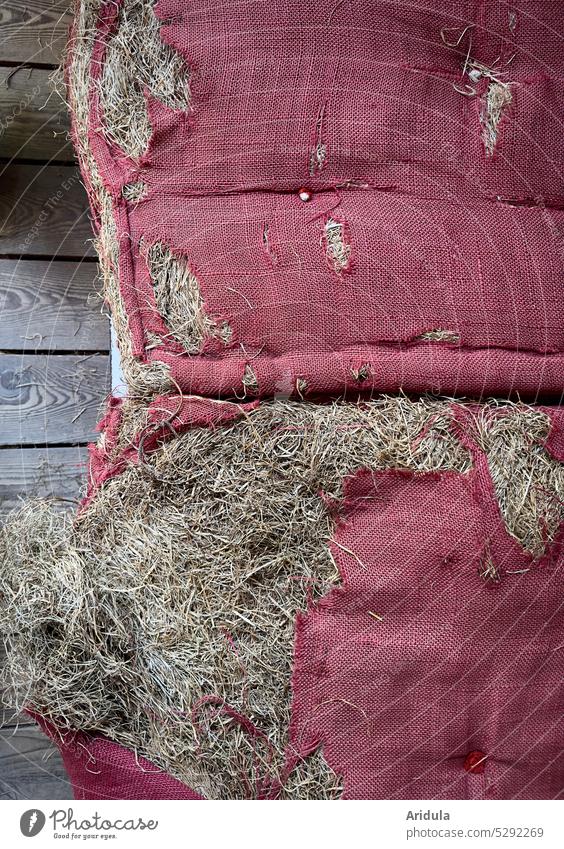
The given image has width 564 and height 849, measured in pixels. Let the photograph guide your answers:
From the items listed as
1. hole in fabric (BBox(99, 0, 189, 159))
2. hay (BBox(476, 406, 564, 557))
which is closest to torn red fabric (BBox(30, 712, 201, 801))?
hay (BBox(476, 406, 564, 557))

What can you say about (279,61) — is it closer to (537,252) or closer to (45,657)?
(537,252)

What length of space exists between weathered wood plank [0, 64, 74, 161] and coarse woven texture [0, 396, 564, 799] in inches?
24.2

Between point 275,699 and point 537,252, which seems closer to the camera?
point 275,699

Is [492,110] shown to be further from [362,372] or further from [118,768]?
[118,768]

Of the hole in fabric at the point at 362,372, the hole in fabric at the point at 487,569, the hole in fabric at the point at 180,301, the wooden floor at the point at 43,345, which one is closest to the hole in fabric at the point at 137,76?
the hole in fabric at the point at 180,301

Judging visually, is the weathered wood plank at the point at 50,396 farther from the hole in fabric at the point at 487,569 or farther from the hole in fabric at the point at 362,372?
the hole in fabric at the point at 487,569

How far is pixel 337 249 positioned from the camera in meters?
1.17

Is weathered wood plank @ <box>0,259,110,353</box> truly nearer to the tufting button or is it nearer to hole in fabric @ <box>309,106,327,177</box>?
hole in fabric @ <box>309,106,327,177</box>

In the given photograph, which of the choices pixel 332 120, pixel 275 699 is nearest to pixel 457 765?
pixel 275 699

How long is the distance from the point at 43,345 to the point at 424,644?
917mm

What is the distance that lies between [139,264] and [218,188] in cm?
18

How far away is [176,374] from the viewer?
115 centimetres

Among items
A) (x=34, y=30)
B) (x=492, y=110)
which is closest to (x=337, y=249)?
(x=492, y=110)

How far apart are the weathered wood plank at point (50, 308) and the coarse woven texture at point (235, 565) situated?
39 centimetres
